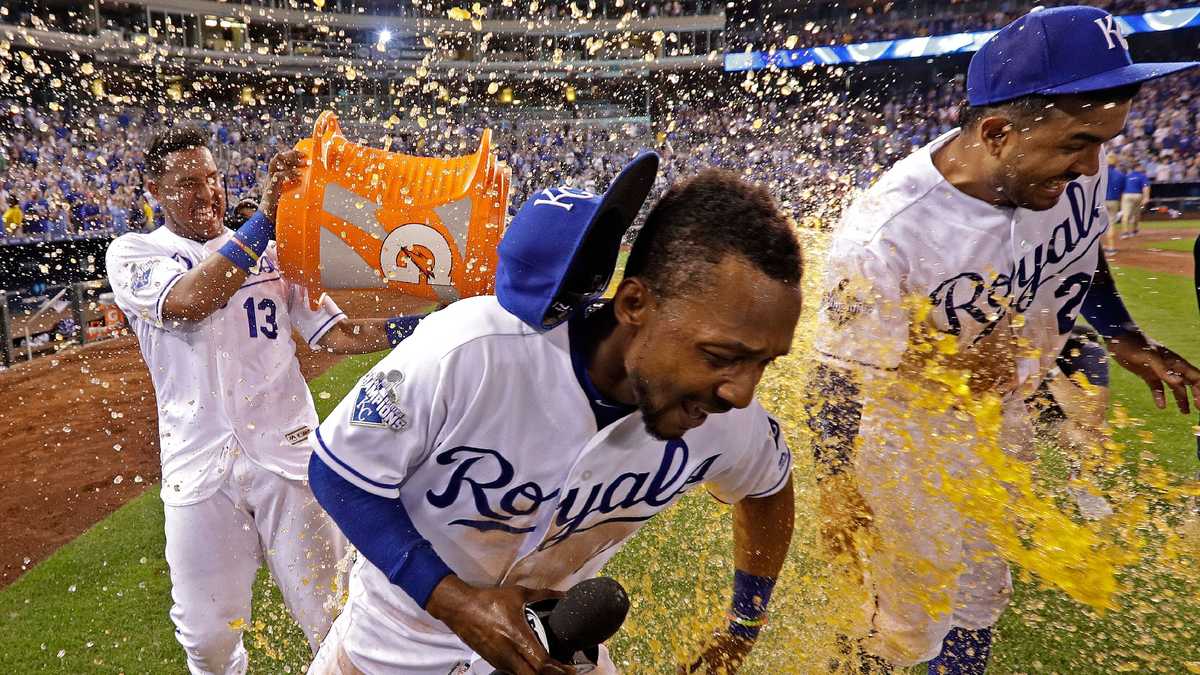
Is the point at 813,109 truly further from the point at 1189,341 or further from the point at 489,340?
the point at 489,340

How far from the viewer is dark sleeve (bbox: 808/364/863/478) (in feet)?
8.18

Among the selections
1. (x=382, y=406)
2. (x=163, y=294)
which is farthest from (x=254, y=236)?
(x=382, y=406)

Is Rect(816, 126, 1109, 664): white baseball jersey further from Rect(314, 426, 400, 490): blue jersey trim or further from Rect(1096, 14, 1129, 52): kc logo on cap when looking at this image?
Rect(314, 426, 400, 490): blue jersey trim

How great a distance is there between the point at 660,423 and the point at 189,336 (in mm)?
2326

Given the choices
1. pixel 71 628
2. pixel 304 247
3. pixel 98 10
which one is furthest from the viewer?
pixel 98 10

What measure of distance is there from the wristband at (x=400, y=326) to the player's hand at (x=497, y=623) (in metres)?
1.33

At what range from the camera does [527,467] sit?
5.68 feet

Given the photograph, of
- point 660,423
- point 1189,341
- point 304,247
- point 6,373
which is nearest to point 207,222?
point 304,247

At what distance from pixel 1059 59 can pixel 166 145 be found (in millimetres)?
3024

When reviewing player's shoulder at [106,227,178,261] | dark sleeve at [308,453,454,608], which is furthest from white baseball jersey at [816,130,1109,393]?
player's shoulder at [106,227,178,261]

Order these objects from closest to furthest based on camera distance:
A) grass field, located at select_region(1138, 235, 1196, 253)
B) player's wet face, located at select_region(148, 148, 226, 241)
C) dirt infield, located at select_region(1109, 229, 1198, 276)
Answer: player's wet face, located at select_region(148, 148, 226, 241), dirt infield, located at select_region(1109, 229, 1198, 276), grass field, located at select_region(1138, 235, 1196, 253)

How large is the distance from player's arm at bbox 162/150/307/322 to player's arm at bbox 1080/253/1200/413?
9.84 feet

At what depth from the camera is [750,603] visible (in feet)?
7.32

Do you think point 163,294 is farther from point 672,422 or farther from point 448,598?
point 672,422
